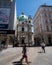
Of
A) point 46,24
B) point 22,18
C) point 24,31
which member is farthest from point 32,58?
point 22,18

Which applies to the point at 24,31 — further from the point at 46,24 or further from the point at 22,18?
the point at 46,24

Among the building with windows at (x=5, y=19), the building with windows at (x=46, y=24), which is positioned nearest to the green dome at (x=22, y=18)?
the building with windows at (x=46, y=24)

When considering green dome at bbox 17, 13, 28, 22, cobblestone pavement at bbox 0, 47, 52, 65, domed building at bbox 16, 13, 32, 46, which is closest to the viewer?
cobblestone pavement at bbox 0, 47, 52, 65

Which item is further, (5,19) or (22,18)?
(22,18)

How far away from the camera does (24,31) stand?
50.6 meters

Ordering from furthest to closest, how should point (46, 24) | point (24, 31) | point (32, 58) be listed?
point (24, 31) → point (46, 24) → point (32, 58)

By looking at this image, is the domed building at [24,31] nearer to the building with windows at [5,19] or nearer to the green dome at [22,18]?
the green dome at [22,18]

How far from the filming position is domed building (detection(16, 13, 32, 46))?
48656 mm

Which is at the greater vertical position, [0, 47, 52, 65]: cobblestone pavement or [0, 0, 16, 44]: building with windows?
[0, 0, 16, 44]: building with windows

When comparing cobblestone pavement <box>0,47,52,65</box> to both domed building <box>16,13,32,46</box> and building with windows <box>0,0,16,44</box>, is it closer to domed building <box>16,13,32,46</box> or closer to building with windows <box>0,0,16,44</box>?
building with windows <box>0,0,16,44</box>

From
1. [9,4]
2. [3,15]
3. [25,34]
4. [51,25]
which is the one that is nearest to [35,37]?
[25,34]

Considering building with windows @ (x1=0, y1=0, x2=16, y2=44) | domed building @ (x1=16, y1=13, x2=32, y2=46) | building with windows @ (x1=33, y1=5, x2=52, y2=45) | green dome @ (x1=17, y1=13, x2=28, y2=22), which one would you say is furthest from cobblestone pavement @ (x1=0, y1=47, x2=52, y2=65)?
green dome @ (x1=17, y1=13, x2=28, y2=22)

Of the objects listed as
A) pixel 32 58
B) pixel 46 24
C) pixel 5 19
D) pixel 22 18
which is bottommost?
pixel 32 58

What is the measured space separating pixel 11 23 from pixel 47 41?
687 inches
